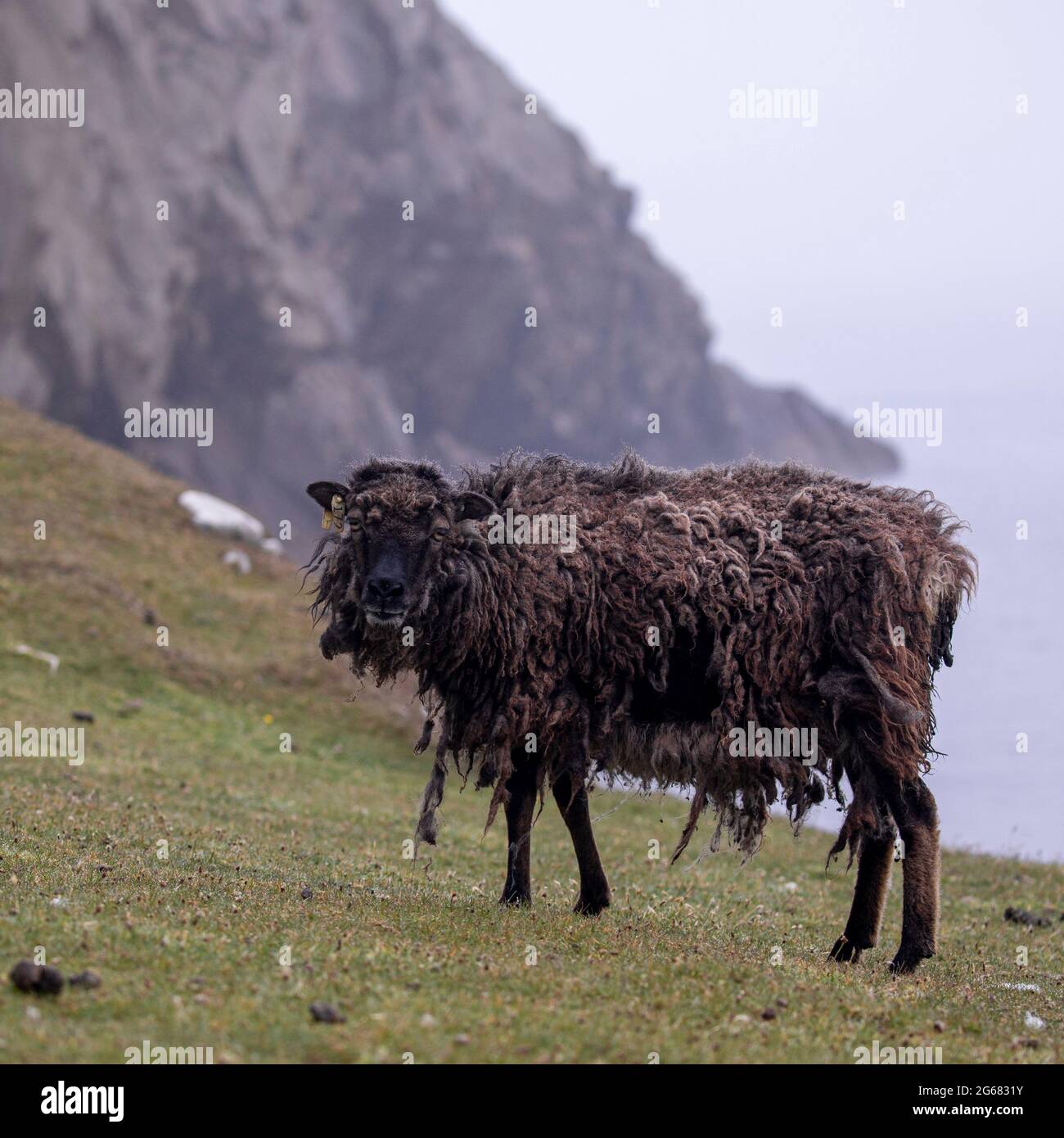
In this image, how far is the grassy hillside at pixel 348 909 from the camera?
843cm

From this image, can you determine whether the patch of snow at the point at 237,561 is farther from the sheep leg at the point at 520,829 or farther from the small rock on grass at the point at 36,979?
the small rock on grass at the point at 36,979

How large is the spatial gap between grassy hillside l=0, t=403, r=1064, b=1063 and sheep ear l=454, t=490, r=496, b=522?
364cm

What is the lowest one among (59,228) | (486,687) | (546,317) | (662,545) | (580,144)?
(486,687)

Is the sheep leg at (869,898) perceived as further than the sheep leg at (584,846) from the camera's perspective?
No

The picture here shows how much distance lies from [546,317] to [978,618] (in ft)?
241

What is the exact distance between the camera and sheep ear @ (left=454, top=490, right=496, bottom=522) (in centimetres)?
1265

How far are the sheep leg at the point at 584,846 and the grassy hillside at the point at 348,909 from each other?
32 centimetres

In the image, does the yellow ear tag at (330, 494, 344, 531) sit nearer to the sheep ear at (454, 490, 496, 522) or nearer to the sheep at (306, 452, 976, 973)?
the sheep at (306, 452, 976, 973)

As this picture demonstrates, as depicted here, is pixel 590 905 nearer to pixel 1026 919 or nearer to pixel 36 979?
pixel 36 979

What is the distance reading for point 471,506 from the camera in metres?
12.7

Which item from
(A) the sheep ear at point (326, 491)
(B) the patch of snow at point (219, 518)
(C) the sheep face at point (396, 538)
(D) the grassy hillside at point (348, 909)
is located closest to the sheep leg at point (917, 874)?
(D) the grassy hillside at point (348, 909)
